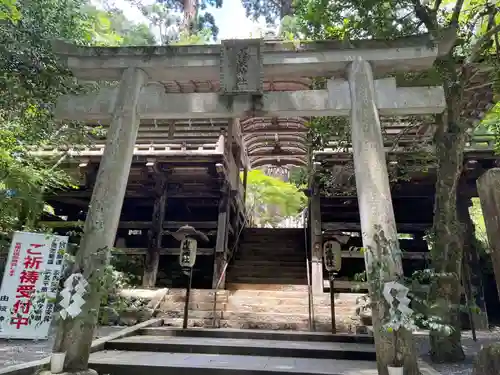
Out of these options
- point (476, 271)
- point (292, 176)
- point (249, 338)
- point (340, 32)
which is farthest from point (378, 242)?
point (292, 176)

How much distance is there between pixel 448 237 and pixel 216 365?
3.53 m

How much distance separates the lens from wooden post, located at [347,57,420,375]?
3496mm

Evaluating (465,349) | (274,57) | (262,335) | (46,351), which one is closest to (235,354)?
(262,335)

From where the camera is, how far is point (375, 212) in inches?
156

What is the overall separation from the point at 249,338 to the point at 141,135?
7.44 meters

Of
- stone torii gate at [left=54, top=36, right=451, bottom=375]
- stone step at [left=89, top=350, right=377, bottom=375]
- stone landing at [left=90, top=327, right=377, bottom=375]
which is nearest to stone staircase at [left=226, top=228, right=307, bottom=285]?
stone landing at [left=90, top=327, right=377, bottom=375]

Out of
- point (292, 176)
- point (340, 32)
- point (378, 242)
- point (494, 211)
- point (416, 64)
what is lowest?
point (378, 242)

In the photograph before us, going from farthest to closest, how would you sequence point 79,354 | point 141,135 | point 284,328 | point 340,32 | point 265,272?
point 141,135
point 265,272
point 284,328
point 340,32
point 79,354

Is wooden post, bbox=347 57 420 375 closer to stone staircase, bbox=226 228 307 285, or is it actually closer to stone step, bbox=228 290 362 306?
stone step, bbox=228 290 362 306

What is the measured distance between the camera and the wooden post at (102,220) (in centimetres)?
376

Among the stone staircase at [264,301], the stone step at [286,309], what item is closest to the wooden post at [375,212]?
the stone staircase at [264,301]

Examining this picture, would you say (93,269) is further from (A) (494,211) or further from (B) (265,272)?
(B) (265,272)

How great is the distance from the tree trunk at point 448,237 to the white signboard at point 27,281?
5769 mm

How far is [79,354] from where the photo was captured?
3742 mm
